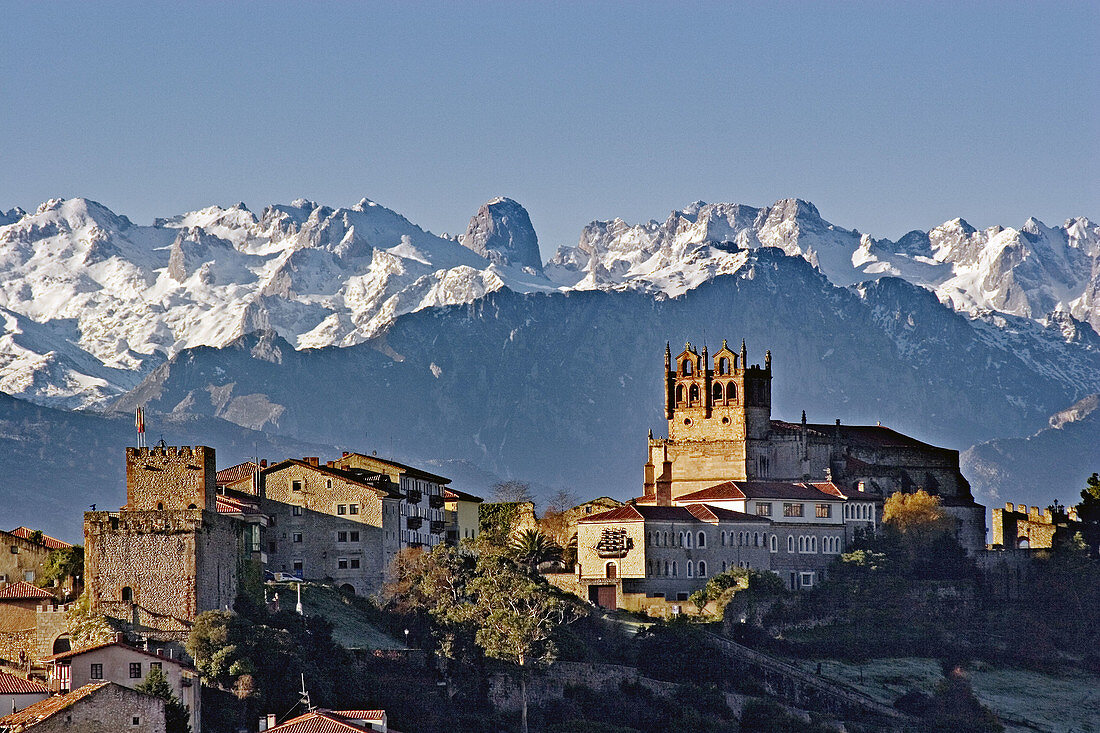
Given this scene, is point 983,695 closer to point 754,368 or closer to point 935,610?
point 935,610

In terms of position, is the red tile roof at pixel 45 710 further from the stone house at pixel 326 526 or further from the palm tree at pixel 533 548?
the palm tree at pixel 533 548

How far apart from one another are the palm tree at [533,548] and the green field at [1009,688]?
60.6 feet

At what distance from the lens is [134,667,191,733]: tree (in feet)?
321

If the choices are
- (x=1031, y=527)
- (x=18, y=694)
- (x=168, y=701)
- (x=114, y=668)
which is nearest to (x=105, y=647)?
(x=114, y=668)

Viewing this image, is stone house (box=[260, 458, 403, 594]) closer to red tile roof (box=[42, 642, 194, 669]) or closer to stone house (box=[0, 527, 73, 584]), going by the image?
stone house (box=[0, 527, 73, 584])

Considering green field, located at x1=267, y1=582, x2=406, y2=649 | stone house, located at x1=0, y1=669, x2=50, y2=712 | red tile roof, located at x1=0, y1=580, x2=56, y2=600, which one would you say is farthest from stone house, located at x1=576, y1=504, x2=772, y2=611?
stone house, located at x1=0, y1=669, x2=50, y2=712

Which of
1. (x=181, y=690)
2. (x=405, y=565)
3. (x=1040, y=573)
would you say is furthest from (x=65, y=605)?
(x=1040, y=573)

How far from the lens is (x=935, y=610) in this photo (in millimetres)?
170750

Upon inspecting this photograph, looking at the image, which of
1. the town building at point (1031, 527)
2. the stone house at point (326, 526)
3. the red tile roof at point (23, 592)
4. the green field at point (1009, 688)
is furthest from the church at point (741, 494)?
the red tile roof at point (23, 592)

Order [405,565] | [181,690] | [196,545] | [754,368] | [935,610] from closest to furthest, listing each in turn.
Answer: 1. [181,690]
2. [196,545]
3. [405,565]
4. [935,610]
5. [754,368]

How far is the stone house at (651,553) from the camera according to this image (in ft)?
516

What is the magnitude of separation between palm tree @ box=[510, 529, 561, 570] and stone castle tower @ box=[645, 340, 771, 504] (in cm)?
1685

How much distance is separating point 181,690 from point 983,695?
7196cm

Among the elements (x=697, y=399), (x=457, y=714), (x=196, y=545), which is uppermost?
(x=697, y=399)
